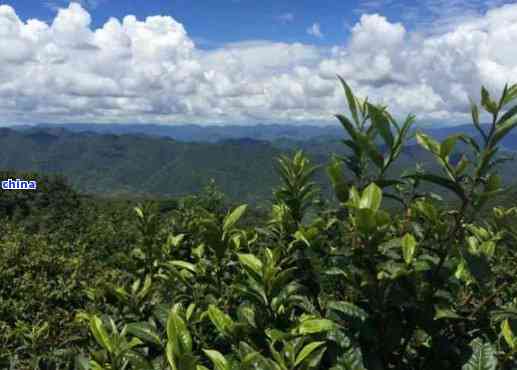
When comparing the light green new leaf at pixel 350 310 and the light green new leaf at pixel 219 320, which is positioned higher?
the light green new leaf at pixel 350 310

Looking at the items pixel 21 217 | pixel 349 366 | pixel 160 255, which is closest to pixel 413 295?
pixel 349 366

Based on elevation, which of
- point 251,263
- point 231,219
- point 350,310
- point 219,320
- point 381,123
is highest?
point 381,123

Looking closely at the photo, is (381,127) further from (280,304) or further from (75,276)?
(75,276)

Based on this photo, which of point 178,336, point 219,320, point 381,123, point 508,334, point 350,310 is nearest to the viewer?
point 178,336

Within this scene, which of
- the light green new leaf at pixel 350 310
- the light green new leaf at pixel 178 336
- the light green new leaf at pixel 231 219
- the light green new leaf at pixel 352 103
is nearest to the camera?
the light green new leaf at pixel 178 336

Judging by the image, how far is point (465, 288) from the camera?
342 cm

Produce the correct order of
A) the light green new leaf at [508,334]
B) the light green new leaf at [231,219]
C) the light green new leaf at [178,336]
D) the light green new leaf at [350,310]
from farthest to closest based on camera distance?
the light green new leaf at [231,219]
the light green new leaf at [508,334]
the light green new leaf at [350,310]
the light green new leaf at [178,336]

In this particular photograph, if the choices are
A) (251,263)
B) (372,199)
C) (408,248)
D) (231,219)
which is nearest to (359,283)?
(408,248)

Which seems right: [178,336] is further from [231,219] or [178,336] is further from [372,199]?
[231,219]

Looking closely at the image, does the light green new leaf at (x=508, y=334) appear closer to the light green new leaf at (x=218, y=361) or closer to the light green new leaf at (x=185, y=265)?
the light green new leaf at (x=218, y=361)

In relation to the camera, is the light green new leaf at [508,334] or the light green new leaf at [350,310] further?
the light green new leaf at [508,334]

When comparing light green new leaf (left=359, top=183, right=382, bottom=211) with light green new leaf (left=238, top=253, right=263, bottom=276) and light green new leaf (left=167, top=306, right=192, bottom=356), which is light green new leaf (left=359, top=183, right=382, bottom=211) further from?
light green new leaf (left=167, top=306, right=192, bottom=356)

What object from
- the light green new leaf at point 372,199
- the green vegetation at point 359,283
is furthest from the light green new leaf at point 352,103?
the light green new leaf at point 372,199

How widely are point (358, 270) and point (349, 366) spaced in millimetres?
542
